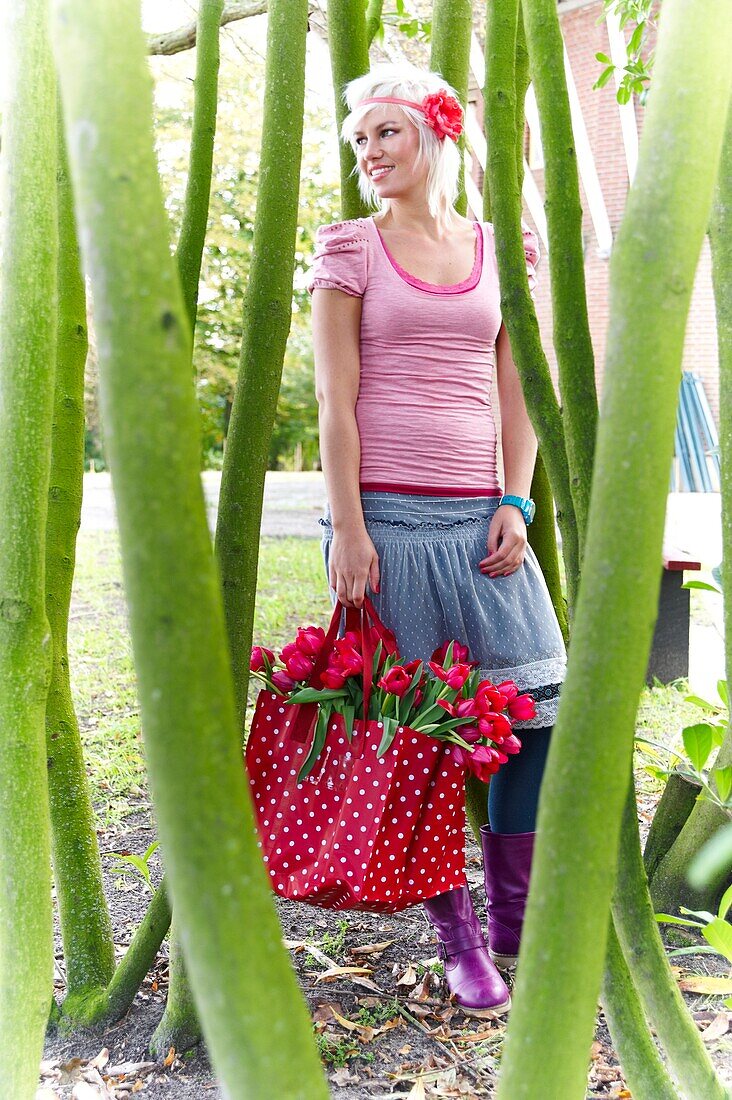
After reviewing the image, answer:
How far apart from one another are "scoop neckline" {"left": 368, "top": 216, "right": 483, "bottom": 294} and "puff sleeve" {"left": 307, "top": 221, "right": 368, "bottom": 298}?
0.16 ft

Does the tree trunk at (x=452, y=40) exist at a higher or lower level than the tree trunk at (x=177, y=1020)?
higher

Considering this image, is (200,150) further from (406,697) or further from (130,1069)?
(130,1069)

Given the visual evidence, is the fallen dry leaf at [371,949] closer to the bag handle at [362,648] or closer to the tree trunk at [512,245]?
the bag handle at [362,648]

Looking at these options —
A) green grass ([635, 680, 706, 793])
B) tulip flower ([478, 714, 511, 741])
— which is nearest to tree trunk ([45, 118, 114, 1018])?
tulip flower ([478, 714, 511, 741])

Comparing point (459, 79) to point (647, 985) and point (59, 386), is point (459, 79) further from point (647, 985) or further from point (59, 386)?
point (647, 985)

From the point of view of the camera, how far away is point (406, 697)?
6.22 ft

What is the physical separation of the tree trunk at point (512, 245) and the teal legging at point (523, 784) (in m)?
0.65

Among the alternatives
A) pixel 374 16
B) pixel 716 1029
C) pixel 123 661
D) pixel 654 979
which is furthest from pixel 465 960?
pixel 123 661

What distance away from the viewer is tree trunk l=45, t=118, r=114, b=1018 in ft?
6.48

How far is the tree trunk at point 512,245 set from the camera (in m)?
1.71

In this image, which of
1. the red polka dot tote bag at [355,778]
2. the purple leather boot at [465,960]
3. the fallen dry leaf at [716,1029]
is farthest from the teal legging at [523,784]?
the fallen dry leaf at [716,1029]

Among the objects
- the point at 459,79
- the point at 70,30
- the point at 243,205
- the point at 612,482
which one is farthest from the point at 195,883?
the point at 243,205

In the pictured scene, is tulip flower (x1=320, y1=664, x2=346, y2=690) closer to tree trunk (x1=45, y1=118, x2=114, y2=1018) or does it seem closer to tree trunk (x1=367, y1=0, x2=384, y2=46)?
tree trunk (x1=45, y1=118, x2=114, y2=1018)

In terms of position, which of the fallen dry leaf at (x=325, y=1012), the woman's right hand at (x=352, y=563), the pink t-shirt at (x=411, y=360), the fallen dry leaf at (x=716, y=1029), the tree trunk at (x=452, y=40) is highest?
the tree trunk at (x=452, y=40)
